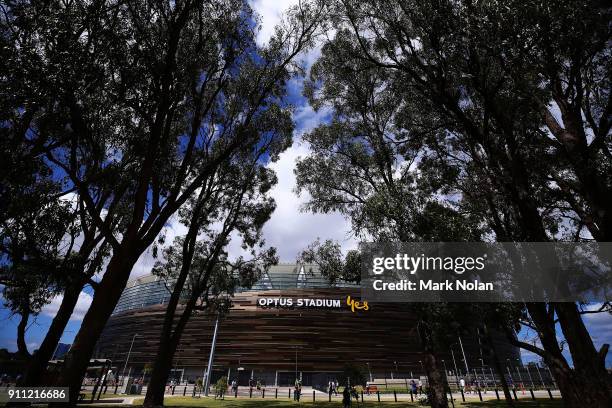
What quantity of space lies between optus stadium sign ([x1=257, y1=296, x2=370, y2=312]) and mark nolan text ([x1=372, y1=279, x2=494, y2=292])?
149 ft

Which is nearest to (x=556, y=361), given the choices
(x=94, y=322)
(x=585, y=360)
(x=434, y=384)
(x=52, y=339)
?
(x=585, y=360)

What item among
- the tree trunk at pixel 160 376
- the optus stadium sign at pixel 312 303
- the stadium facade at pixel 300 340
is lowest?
the tree trunk at pixel 160 376

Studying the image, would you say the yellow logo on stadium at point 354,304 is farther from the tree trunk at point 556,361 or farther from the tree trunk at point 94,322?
the tree trunk at point 94,322

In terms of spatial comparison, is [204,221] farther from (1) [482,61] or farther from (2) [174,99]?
(1) [482,61]

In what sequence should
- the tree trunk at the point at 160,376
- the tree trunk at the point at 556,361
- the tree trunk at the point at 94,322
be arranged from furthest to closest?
the tree trunk at the point at 160,376
the tree trunk at the point at 94,322
the tree trunk at the point at 556,361

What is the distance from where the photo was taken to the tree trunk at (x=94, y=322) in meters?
7.26

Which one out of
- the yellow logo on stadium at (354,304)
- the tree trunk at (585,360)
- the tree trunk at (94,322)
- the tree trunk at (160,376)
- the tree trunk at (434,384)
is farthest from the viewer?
the yellow logo on stadium at (354,304)

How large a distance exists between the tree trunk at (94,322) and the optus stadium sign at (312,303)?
5188cm

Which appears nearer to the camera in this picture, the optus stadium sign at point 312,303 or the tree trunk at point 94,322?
the tree trunk at point 94,322

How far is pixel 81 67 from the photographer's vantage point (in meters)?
7.92

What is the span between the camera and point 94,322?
7676mm

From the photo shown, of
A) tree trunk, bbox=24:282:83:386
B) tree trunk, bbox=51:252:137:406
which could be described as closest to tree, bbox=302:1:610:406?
tree trunk, bbox=51:252:137:406

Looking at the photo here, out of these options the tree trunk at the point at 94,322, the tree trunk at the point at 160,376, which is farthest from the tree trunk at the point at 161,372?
the tree trunk at the point at 94,322

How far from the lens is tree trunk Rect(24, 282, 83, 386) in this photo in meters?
9.90
